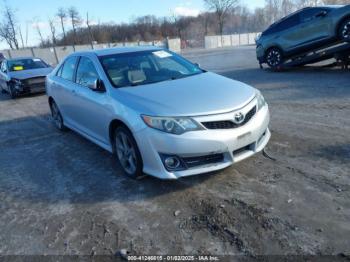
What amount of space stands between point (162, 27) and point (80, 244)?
4147 inches

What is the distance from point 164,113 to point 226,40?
67206mm

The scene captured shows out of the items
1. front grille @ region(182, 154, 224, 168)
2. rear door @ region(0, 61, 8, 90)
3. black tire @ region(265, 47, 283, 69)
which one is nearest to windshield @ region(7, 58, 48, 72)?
rear door @ region(0, 61, 8, 90)

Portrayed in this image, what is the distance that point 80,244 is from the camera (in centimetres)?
311

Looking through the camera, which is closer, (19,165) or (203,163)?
(203,163)

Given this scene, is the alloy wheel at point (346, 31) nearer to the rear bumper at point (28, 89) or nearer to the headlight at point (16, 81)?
the rear bumper at point (28, 89)

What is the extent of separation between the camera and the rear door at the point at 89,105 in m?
4.60

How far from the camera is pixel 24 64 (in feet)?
44.3

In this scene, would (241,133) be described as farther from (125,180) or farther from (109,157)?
(109,157)

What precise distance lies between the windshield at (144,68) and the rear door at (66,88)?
1.05 meters

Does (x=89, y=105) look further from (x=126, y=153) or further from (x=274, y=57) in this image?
(x=274, y=57)

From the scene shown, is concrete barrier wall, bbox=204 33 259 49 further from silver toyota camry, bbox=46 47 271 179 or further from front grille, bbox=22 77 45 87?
silver toyota camry, bbox=46 47 271 179

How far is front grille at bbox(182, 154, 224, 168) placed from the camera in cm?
365

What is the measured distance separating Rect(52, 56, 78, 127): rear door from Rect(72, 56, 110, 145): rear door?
0.66 feet

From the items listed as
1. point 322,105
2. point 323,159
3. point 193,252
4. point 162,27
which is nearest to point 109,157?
point 193,252
